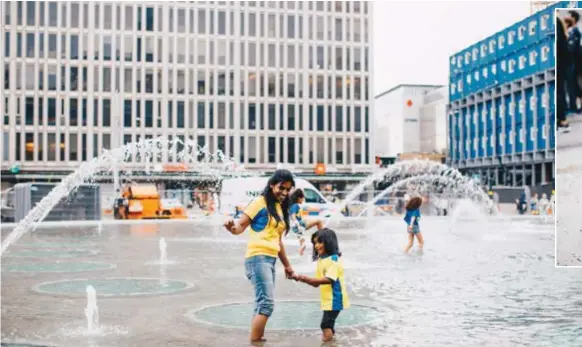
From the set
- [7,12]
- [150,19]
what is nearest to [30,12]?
[7,12]

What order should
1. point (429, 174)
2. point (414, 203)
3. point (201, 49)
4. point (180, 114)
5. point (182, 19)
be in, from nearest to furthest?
1. point (414, 203)
2. point (429, 174)
3. point (180, 114)
4. point (201, 49)
5. point (182, 19)

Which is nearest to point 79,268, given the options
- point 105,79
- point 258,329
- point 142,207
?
point 258,329

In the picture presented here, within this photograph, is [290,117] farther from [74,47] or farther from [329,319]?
[329,319]

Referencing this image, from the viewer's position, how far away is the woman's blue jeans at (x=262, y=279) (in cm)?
711

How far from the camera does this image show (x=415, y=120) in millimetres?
99625

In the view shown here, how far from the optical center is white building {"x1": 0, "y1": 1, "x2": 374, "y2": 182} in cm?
7869

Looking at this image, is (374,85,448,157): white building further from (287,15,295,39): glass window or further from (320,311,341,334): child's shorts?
(320,311,341,334): child's shorts

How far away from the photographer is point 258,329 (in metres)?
7.34

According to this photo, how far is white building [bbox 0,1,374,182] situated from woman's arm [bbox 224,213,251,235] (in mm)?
72623

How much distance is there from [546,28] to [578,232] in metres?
61.4

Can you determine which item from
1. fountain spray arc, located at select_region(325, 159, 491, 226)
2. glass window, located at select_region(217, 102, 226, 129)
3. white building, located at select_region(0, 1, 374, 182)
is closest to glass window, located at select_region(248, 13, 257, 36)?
white building, located at select_region(0, 1, 374, 182)

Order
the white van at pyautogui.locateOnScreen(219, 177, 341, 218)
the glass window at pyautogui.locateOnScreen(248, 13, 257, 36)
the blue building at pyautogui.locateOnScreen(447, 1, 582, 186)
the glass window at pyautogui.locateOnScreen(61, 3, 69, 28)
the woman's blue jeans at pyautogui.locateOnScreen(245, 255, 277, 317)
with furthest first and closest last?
the glass window at pyautogui.locateOnScreen(248, 13, 257, 36), the glass window at pyautogui.locateOnScreen(61, 3, 69, 28), the blue building at pyautogui.locateOnScreen(447, 1, 582, 186), the white van at pyautogui.locateOnScreen(219, 177, 341, 218), the woman's blue jeans at pyautogui.locateOnScreen(245, 255, 277, 317)

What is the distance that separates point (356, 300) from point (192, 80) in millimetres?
73618

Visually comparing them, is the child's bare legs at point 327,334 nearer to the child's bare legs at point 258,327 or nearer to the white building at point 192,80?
the child's bare legs at point 258,327
